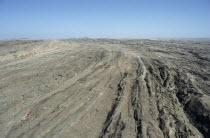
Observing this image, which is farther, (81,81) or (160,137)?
(81,81)

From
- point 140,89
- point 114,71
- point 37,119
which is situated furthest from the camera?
point 114,71

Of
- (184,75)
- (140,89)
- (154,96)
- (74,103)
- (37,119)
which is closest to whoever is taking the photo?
(37,119)

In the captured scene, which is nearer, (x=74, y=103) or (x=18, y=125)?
(x=18, y=125)

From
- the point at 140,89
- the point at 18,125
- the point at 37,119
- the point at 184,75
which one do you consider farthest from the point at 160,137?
the point at 184,75

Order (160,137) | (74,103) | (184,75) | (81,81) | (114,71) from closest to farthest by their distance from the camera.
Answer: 1. (160,137)
2. (74,103)
3. (81,81)
4. (184,75)
5. (114,71)

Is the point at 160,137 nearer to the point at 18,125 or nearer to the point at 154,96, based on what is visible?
the point at 154,96

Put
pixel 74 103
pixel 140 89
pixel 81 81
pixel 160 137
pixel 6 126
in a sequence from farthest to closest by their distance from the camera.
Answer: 1. pixel 81 81
2. pixel 140 89
3. pixel 74 103
4. pixel 6 126
5. pixel 160 137

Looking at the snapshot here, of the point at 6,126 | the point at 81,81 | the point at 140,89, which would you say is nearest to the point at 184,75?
the point at 140,89

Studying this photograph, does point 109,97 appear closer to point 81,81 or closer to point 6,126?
point 81,81
